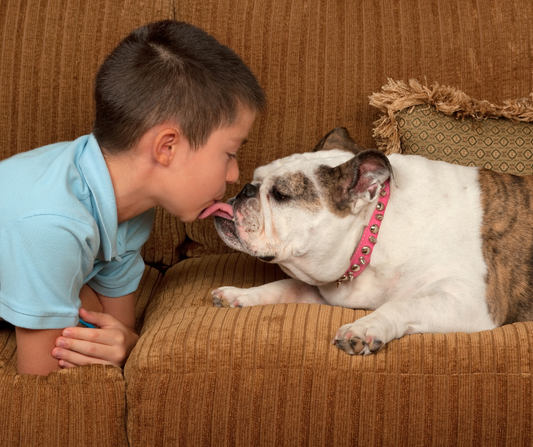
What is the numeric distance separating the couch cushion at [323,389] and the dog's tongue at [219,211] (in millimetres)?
351

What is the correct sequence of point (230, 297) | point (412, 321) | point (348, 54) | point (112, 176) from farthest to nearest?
1. point (348, 54)
2. point (230, 297)
3. point (112, 176)
4. point (412, 321)

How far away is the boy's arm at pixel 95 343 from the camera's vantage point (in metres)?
1.44

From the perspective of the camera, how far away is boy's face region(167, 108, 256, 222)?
1.51 m

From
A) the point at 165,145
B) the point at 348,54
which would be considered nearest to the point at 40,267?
the point at 165,145

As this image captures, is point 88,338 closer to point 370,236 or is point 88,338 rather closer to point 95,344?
point 95,344

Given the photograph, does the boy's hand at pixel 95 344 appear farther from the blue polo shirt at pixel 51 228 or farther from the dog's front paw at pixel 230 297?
the dog's front paw at pixel 230 297

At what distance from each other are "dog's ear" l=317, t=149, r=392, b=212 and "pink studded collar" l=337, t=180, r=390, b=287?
0.07 meters

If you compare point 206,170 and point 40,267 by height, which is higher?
point 206,170

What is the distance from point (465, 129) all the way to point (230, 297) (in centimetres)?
99

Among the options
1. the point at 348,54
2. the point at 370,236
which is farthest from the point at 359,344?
the point at 348,54

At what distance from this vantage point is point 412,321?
1.45 m

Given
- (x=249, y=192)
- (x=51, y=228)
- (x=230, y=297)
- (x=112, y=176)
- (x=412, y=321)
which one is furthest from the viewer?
(x=230, y=297)

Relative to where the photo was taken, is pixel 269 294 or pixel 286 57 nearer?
pixel 269 294

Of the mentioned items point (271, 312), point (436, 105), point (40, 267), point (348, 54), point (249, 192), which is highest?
point (348, 54)
